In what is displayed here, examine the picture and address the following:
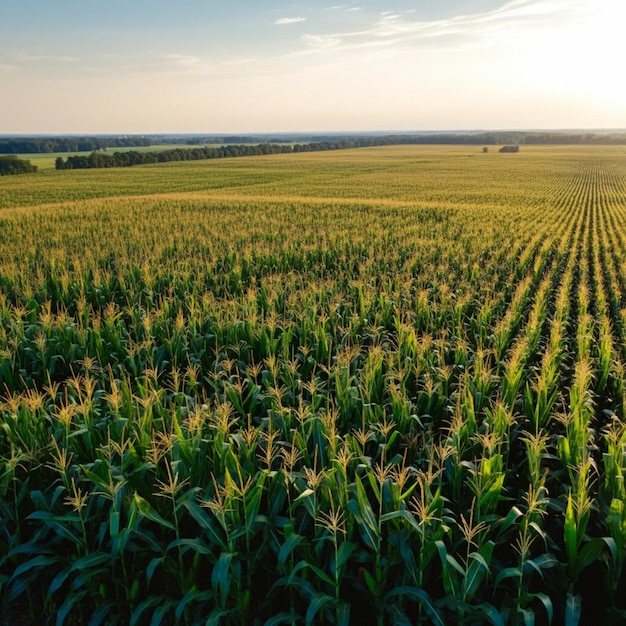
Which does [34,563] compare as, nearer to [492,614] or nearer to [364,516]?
[364,516]

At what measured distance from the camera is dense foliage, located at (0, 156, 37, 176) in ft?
252

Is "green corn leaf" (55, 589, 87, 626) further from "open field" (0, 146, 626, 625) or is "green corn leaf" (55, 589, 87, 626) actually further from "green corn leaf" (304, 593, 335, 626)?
"green corn leaf" (304, 593, 335, 626)

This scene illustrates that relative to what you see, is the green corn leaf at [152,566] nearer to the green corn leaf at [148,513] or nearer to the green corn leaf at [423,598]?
the green corn leaf at [148,513]

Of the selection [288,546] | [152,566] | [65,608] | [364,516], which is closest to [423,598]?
[364,516]

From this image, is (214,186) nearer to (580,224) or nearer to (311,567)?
(580,224)

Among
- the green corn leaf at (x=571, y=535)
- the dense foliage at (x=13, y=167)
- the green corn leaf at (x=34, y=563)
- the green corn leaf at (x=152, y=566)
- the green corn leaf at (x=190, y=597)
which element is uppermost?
the dense foliage at (x=13, y=167)

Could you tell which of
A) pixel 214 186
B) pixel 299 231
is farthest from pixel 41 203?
pixel 299 231

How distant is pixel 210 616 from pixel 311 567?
78cm

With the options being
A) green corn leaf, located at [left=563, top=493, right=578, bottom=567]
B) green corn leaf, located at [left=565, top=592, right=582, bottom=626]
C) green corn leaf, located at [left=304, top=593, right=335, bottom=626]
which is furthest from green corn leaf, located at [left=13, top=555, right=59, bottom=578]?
green corn leaf, located at [left=563, top=493, right=578, bottom=567]

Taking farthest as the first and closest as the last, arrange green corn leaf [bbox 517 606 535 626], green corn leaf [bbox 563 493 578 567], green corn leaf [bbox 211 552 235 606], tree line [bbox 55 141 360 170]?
tree line [bbox 55 141 360 170] → green corn leaf [bbox 563 493 578 567] → green corn leaf [bbox 211 552 235 606] → green corn leaf [bbox 517 606 535 626]

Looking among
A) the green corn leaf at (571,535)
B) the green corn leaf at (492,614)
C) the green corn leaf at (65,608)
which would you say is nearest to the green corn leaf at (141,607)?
the green corn leaf at (65,608)

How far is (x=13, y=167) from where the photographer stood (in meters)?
77.8

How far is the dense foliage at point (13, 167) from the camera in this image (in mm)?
76812

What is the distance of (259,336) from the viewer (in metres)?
8.70
